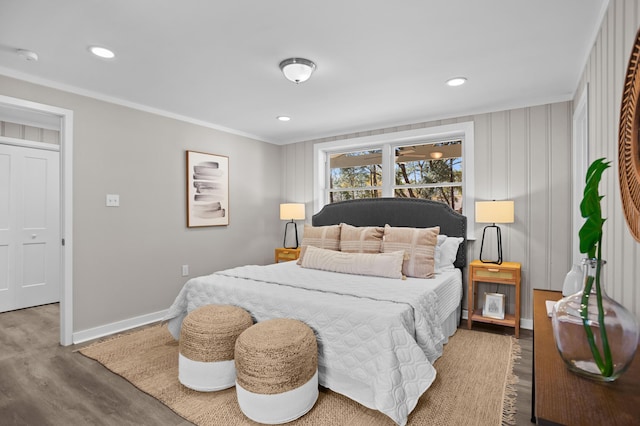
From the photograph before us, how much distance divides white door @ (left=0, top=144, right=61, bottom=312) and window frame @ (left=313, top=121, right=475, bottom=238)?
3.55 meters

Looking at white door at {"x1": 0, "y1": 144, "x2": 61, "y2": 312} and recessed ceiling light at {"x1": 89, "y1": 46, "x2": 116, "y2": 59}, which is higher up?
recessed ceiling light at {"x1": 89, "y1": 46, "x2": 116, "y2": 59}

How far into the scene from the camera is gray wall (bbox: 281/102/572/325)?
3.32 m

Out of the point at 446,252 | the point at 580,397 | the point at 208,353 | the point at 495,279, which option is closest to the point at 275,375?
the point at 208,353

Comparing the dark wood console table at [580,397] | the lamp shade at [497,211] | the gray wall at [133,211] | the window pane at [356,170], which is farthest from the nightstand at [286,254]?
the dark wood console table at [580,397]

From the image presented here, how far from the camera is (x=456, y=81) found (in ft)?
9.70

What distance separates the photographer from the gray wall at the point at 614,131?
4.74 ft

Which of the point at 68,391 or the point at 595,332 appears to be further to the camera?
the point at 68,391

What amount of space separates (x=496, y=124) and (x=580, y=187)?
1075 mm

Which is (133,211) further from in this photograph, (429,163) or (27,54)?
(429,163)

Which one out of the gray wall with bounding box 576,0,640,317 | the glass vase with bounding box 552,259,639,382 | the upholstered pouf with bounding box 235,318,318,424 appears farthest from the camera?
the upholstered pouf with bounding box 235,318,318,424

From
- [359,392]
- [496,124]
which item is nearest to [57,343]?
[359,392]

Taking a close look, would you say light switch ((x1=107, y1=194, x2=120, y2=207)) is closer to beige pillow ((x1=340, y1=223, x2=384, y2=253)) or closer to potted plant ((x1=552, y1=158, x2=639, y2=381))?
beige pillow ((x1=340, y1=223, x2=384, y2=253))

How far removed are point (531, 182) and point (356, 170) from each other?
2160 millimetres

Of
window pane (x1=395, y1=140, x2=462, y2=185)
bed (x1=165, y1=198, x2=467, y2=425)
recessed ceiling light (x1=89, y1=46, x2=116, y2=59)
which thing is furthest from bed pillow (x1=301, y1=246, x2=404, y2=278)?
recessed ceiling light (x1=89, y1=46, x2=116, y2=59)
